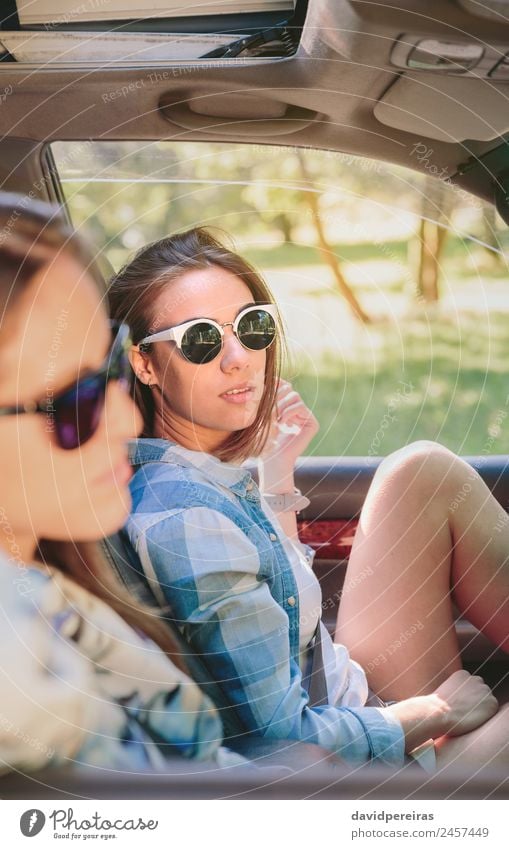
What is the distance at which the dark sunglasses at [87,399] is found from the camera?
4.63ft

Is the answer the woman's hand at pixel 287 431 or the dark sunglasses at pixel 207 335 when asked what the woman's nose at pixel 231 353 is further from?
the woman's hand at pixel 287 431

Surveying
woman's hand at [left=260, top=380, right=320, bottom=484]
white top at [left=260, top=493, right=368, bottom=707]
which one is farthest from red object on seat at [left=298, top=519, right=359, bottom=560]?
white top at [left=260, top=493, right=368, bottom=707]

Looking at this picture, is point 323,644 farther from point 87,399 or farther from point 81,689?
point 87,399

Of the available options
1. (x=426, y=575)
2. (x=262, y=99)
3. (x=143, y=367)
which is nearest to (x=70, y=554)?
(x=143, y=367)

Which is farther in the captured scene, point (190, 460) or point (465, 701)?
point (465, 701)

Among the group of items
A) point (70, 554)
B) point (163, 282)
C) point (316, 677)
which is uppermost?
point (163, 282)

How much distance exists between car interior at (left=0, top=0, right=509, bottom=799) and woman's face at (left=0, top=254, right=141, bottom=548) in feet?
0.25

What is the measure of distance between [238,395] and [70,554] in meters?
0.33

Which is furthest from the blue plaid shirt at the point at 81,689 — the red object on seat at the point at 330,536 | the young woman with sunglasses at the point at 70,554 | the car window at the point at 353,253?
the red object on seat at the point at 330,536

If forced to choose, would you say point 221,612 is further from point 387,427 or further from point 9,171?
point 9,171

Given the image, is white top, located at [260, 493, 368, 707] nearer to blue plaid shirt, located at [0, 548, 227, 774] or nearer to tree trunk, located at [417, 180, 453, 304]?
blue plaid shirt, located at [0, 548, 227, 774]

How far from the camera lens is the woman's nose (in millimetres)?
1406

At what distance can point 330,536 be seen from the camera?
198 centimetres
